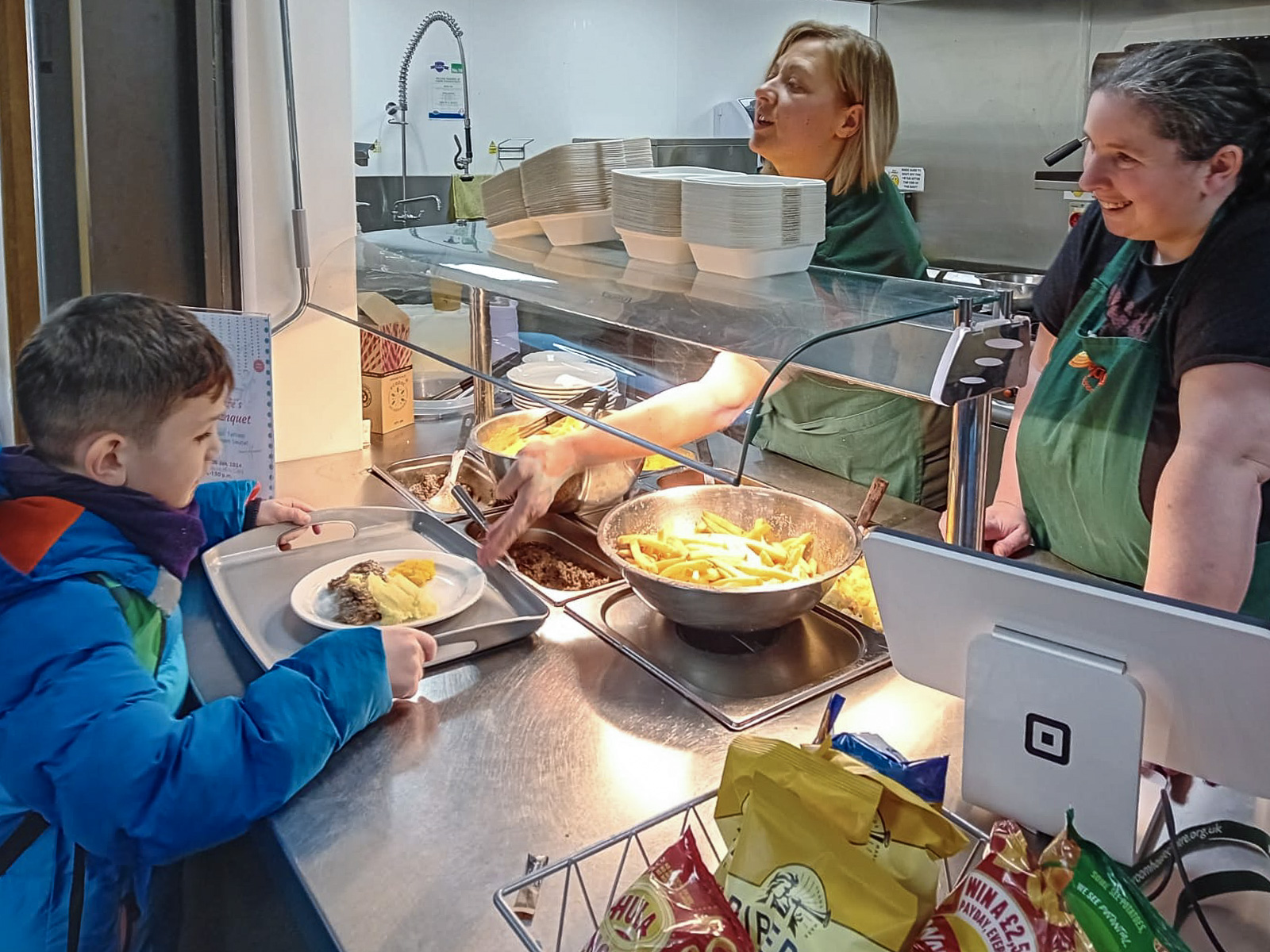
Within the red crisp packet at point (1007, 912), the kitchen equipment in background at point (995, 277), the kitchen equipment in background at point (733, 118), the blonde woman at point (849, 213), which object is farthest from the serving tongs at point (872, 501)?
the kitchen equipment in background at point (733, 118)

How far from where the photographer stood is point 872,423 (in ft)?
6.00

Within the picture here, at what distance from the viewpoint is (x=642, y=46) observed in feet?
12.9

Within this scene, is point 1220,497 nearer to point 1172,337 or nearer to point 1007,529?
A: point 1172,337

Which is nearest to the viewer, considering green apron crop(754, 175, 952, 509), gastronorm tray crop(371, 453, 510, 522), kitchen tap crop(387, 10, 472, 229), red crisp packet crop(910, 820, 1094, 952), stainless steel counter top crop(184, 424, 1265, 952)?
red crisp packet crop(910, 820, 1094, 952)

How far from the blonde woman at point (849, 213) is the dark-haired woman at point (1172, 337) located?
0.88 feet

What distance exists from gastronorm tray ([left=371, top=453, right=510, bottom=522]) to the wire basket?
839mm

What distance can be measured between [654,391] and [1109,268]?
0.77 metres

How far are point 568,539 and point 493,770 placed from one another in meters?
0.62

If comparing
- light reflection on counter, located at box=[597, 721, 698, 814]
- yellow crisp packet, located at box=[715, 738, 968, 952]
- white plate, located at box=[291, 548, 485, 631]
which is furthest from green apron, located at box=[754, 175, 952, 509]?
yellow crisp packet, located at box=[715, 738, 968, 952]

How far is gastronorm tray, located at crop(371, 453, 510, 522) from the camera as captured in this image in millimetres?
1666

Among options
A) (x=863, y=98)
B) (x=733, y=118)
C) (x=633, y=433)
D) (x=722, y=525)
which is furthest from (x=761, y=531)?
(x=733, y=118)

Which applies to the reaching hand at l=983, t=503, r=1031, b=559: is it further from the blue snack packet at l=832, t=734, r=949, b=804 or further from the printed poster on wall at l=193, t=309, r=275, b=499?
the printed poster on wall at l=193, t=309, r=275, b=499

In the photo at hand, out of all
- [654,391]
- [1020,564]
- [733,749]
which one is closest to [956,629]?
[1020,564]

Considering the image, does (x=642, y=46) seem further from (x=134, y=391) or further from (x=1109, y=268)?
(x=134, y=391)
